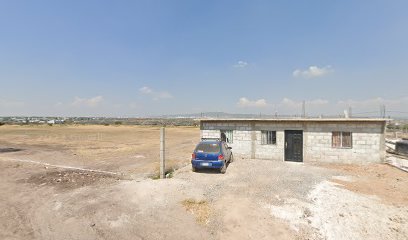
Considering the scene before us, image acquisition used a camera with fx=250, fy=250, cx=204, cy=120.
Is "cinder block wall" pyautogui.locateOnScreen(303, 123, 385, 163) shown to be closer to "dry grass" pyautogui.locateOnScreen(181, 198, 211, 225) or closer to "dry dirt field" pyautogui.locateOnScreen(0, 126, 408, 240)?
"dry dirt field" pyautogui.locateOnScreen(0, 126, 408, 240)

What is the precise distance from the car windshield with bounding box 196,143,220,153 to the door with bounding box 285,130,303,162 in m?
6.48

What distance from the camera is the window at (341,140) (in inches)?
643

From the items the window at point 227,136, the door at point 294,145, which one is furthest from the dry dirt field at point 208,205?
the window at point 227,136

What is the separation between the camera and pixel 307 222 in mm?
7320

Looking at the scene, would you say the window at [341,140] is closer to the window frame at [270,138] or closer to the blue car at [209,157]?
the window frame at [270,138]

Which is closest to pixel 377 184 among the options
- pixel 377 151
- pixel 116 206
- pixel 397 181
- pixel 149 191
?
pixel 397 181

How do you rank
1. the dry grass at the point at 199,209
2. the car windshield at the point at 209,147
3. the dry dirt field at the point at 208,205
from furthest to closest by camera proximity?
the car windshield at the point at 209,147 < the dry grass at the point at 199,209 < the dry dirt field at the point at 208,205

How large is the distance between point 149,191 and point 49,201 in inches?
143

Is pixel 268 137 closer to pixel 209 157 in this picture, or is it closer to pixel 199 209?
pixel 209 157

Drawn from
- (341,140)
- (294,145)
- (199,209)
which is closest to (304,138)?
(294,145)

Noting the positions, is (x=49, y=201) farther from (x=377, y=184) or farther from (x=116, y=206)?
(x=377, y=184)

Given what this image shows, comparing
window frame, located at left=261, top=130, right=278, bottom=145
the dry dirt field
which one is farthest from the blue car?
window frame, located at left=261, top=130, right=278, bottom=145

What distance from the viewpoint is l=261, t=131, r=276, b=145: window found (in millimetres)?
18188

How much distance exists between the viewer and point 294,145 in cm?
1773
